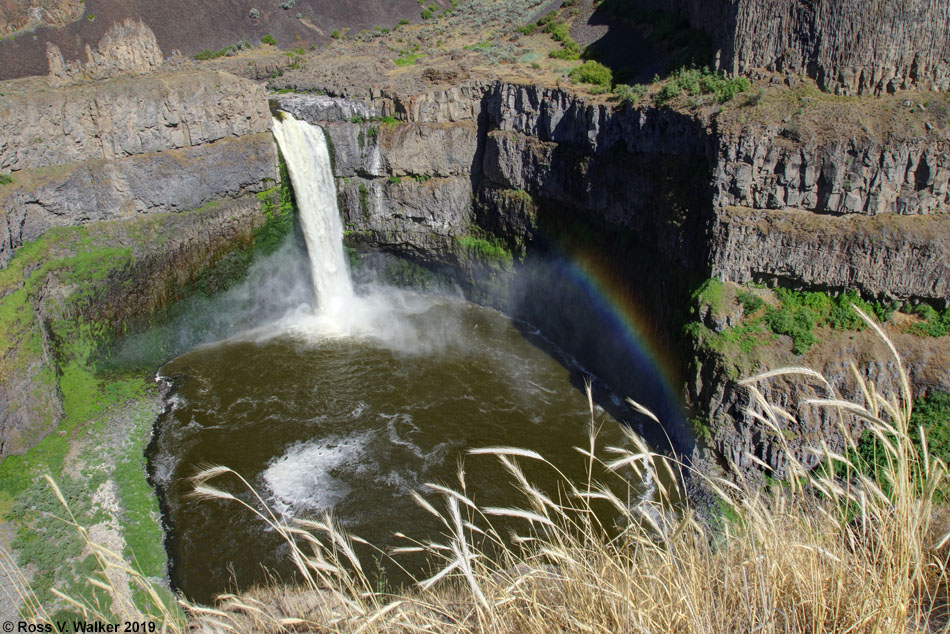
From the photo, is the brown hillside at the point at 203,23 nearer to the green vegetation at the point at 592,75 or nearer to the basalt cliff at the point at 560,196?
the basalt cliff at the point at 560,196

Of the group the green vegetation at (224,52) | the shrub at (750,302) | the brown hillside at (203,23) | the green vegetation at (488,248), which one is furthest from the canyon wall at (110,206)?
the shrub at (750,302)

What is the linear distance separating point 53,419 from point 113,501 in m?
5.28

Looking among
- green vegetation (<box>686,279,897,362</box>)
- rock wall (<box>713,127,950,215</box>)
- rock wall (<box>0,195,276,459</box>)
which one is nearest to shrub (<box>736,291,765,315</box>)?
green vegetation (<box>686,279,897,362</box>)

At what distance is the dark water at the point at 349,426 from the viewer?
20.5 m

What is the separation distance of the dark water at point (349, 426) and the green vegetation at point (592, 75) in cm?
1328

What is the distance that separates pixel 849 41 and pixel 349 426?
2345 cm

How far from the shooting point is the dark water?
67.3 ft

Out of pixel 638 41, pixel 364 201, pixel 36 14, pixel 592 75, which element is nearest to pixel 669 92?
pixel 592 75

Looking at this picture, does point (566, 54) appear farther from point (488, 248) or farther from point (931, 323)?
point (931, 323)

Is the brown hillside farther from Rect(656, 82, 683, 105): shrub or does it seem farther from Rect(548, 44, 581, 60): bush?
Rect(656, 82, 683, 105): shrub

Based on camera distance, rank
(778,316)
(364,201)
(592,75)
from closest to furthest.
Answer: (778,316) < (592,75) < (364,201)

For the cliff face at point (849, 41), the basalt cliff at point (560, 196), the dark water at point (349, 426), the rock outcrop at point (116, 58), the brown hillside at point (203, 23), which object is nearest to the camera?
the dark water at point (349, 426)

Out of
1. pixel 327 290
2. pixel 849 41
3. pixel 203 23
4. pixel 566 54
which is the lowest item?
pixel 327 290

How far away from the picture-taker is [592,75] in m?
33.2
